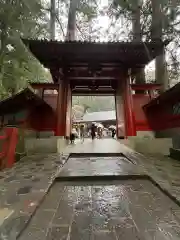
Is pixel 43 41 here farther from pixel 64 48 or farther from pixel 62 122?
pixel 62 122

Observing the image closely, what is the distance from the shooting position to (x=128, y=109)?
1055cm

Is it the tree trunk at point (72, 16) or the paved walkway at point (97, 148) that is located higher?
the tree trunk at point (72, 16)

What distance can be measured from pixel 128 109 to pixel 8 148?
19.7ft

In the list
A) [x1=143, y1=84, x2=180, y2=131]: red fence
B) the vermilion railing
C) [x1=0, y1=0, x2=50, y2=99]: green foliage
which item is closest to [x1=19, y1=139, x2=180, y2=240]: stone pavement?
the vermilion railing

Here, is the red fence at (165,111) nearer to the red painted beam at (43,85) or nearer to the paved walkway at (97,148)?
the paved walkway at (97,148)

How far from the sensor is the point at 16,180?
15.4ft

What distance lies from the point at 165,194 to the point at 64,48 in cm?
694

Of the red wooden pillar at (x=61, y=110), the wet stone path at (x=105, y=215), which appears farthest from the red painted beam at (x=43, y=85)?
the wet stone path at (x=105, y=215)

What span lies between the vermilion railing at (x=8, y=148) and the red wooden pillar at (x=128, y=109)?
5.44 metres

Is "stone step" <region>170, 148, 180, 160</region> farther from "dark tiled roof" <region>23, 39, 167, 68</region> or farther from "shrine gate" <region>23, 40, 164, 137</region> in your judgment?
"dark tiled roof" <region>23, 39, 167, 68</region>

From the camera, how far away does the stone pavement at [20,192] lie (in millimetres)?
2604

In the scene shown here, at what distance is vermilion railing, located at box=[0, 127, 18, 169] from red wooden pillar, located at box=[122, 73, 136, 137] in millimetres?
5440

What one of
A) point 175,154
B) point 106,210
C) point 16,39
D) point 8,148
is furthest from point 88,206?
point 16,39

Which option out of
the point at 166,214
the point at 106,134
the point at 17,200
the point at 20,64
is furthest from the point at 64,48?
the point at 106,134
